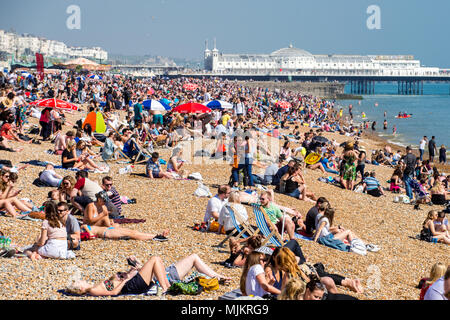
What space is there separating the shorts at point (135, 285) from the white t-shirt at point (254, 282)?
900mm

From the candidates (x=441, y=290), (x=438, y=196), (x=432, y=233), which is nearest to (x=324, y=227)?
(x=432, y=233)

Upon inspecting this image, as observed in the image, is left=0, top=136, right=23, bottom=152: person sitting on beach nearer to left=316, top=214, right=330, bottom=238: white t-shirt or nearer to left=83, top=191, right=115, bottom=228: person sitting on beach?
left=83, top=191, right=115, bottom=228: person sitting on beach

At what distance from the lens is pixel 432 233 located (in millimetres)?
8812

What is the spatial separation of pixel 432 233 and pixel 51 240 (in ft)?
19.2

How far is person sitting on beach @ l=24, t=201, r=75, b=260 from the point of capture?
230 inches

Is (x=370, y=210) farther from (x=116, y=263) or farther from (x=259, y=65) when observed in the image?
(x=259, y=65)

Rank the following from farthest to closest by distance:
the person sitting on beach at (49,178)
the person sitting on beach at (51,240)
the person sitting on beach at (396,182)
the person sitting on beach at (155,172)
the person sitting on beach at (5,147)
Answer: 1. the person sitting on beach at (396,182)
2. the person sitting on beach at (5,147)
3. the person sitting on beach at (155,172)
4. the person sitting on beach at (49,178)
5. the person sitting on beach at (51,240)

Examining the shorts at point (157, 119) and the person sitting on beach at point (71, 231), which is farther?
the shorts at point (157, 119)

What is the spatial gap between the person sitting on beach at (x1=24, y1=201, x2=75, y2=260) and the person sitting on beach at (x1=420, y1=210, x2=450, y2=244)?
222 inches

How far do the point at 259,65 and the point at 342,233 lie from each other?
128548 millimetres

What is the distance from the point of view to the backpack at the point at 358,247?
24.6 ft

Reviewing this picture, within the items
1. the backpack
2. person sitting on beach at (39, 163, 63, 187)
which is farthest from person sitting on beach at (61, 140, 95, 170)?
the backpack

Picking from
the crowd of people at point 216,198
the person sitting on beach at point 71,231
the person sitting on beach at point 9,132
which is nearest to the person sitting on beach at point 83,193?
the crowd of people at point 216,198

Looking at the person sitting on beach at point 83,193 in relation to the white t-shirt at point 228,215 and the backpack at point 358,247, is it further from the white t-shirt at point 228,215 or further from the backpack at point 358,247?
the backpack at point 358,247
